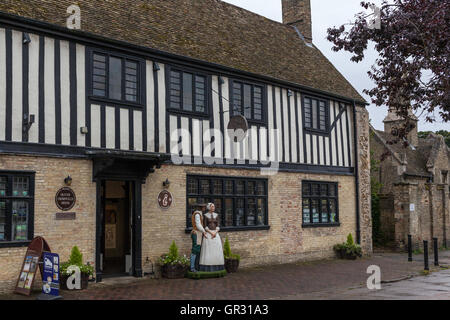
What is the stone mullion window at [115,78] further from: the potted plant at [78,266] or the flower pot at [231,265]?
the flower pot at [231,265]

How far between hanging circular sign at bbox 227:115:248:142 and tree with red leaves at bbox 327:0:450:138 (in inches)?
161

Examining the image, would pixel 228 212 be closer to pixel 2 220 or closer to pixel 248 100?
pixel 248 100

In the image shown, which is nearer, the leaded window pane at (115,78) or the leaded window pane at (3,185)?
the leaded window pane at (3,185)

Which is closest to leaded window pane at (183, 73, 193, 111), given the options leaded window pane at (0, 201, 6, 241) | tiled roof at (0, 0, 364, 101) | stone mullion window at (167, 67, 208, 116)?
stone mullion window at (167, 67, 208, 116)

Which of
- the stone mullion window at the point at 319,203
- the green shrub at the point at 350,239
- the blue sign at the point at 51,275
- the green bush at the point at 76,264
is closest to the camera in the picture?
the blue sign at the point at 51,275

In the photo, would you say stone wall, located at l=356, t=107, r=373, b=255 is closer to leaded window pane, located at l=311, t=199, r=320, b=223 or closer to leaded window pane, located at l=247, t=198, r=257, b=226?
leaded window pane, located at l=311, t=199, r=320, b=223

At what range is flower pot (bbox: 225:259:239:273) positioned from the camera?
47.7 feet

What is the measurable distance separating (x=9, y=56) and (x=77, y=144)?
98.2 inches

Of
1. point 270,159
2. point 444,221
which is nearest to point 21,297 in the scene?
point 270,159

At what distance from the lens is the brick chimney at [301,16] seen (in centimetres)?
2270

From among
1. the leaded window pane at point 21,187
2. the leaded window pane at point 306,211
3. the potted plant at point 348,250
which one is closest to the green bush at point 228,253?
the leaded window pane at point 306,211

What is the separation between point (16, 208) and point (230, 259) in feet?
20.1

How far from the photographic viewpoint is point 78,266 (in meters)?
11.5

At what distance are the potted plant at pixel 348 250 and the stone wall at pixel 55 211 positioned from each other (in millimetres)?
10237
